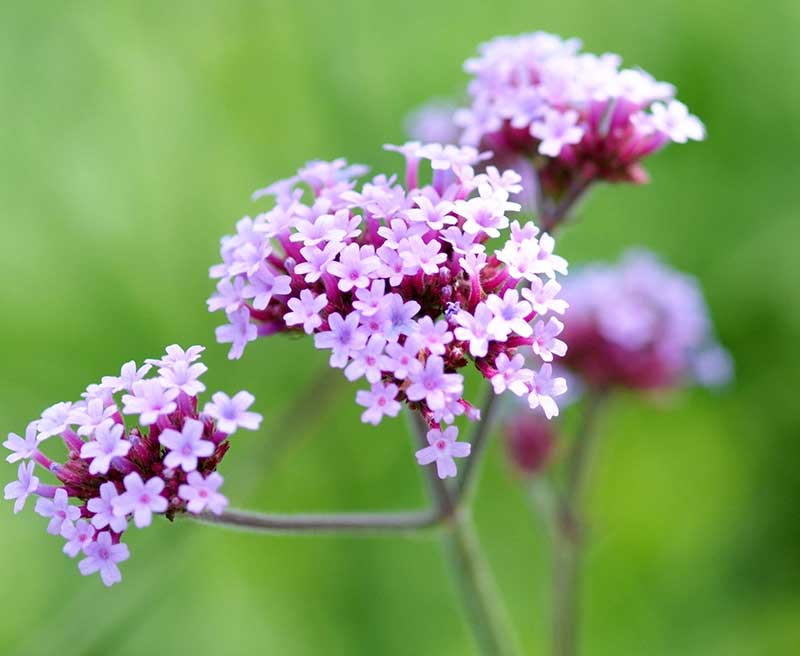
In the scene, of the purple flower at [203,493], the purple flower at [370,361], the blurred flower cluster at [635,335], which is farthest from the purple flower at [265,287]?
the blurred flower cluster at [635,335]

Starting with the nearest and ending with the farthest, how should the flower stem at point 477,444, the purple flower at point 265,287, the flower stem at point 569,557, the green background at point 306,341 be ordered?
the purple flower at point 265,287
the flower stem at point 477,444
the flower stem at point 569,557
the green background at point 306,341

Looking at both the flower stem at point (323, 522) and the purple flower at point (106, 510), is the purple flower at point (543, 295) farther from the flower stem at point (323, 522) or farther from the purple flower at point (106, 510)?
the purple flower at point (106, 510)

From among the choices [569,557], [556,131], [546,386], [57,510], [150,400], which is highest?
[556,131]

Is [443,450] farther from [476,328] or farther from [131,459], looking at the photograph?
[131,459]

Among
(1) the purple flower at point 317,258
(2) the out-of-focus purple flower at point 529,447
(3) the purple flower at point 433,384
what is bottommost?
(2) the out-of-focus purple flower at point 529,447

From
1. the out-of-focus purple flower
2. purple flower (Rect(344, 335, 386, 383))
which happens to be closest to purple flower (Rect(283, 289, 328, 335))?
purple flower (Rect(344, 335, 386, 383))

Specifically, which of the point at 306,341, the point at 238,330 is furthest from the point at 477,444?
the point at 306,341
